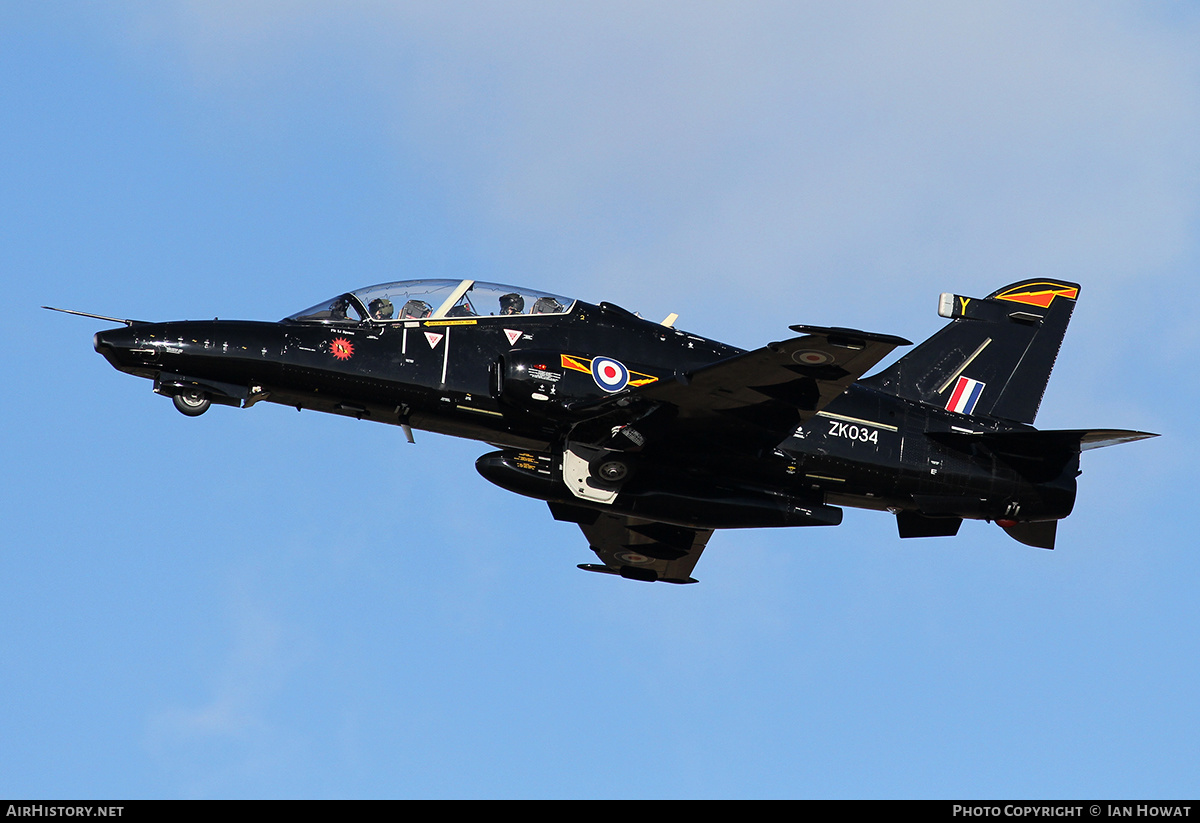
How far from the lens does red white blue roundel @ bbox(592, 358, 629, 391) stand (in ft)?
78.5

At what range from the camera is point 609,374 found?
24.1m

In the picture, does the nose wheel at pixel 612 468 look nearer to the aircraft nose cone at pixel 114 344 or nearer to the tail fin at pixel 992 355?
the tail fin at pixel 992 355

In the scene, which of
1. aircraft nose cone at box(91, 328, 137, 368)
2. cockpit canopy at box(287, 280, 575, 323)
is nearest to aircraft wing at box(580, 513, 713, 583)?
cockpit canopy at box(287, 280, 575, 323)

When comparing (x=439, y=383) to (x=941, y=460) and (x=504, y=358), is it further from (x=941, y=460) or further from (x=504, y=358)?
(x=941, y=460)

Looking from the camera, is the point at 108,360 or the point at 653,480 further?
the point at 653,480

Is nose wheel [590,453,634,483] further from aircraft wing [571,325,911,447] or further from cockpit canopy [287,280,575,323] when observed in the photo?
cockpit canopy [287,280,575,323]

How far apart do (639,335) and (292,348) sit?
19.9ft

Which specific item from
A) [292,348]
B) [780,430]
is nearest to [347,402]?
[292,348]

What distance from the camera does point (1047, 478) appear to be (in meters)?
25.4

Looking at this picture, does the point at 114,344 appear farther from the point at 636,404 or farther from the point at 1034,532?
the point at 1034,532

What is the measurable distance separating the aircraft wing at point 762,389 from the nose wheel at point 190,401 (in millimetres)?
6552

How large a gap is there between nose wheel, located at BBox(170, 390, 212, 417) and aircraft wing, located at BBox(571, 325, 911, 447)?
655 cm

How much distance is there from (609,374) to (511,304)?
216 centimetres

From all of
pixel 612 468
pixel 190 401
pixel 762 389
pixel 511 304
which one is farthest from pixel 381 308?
pixel 762 389
